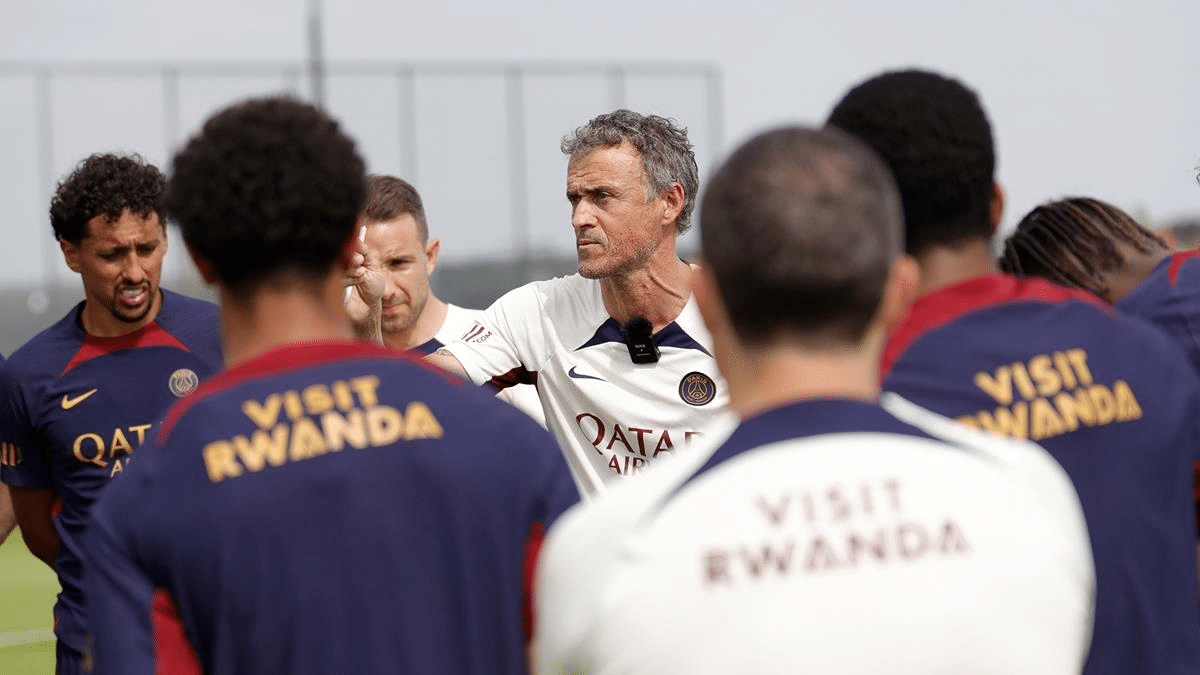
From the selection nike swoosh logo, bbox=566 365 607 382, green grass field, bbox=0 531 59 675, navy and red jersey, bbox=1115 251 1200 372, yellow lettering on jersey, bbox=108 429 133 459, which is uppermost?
Answer: navy and red jersey, bbox=1115 251 1200 372

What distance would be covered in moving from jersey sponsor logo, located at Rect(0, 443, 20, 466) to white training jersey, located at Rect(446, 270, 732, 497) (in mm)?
1669

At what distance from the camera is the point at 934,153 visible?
2.44 m

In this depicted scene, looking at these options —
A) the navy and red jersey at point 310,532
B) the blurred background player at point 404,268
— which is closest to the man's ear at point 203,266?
the navy and red jersey at point 310,532

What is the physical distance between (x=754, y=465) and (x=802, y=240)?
0.29 metres

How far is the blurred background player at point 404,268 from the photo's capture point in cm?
665

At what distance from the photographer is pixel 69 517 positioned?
17.2 feet

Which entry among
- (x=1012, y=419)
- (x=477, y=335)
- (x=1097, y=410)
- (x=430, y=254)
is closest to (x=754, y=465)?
(x=1012, y=419)

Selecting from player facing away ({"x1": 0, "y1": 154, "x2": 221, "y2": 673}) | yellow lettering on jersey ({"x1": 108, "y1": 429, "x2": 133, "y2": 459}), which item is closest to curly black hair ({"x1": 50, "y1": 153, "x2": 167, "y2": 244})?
player facing away ({"x1": 0, "y1": 154, "x2": 221, "y2": 673})

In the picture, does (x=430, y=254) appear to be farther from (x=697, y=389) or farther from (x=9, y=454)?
(x=697, y=389)

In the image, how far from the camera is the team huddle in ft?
5.51

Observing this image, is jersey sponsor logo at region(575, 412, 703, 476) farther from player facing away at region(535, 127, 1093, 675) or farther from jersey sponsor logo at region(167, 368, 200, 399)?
player facing away at region(535, 127, 1093, 675)

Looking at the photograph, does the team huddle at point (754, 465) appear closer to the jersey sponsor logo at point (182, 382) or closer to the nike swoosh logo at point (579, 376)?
the nike swoosh logo at point (579, 376)

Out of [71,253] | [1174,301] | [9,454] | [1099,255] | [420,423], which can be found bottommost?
[9,454]

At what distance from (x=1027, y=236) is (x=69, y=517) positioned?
369cm
